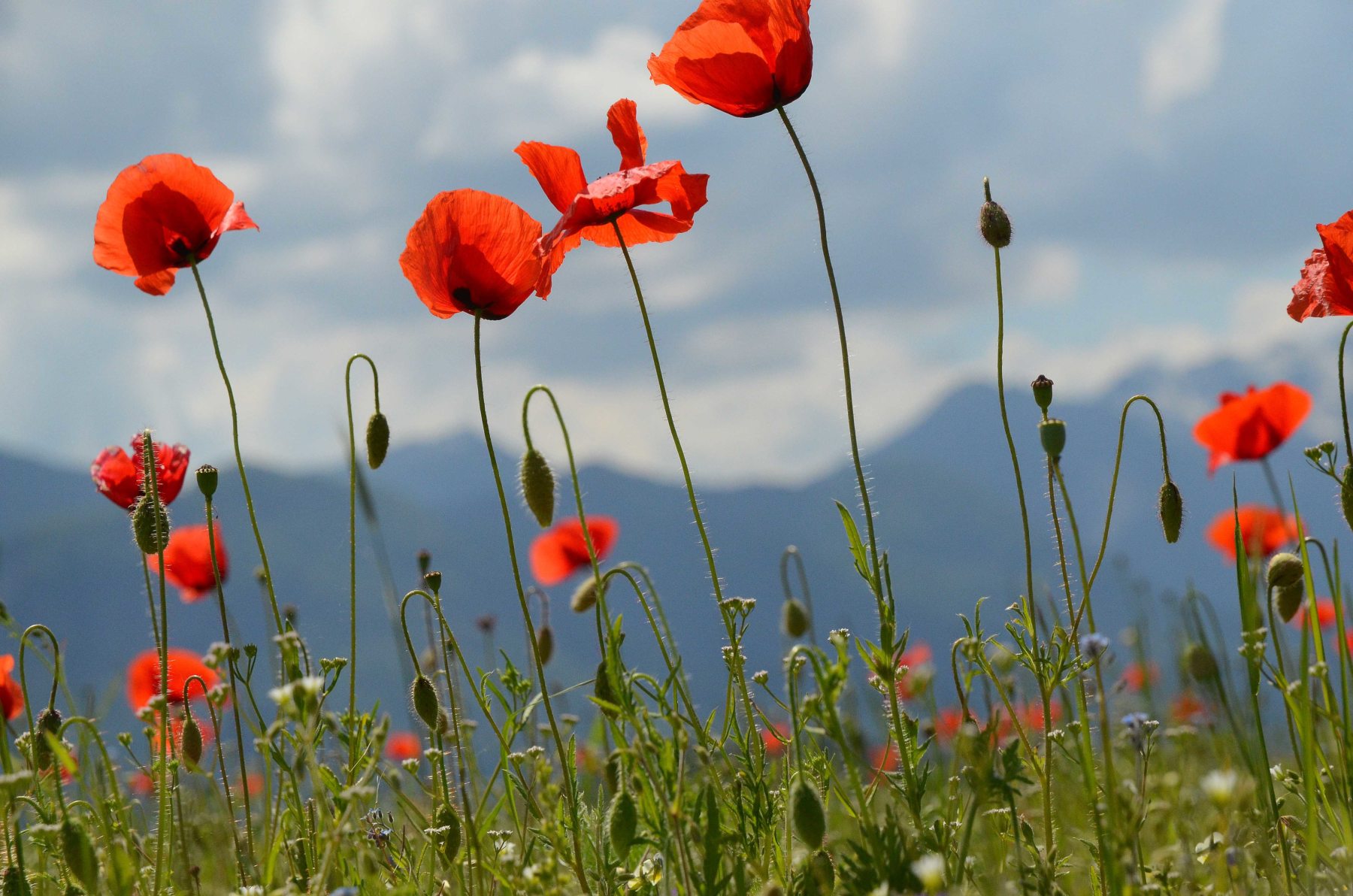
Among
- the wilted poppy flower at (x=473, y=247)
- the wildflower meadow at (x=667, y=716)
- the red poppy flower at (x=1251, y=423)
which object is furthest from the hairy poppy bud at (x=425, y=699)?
the red poppy flower at (x=1251, y=423)

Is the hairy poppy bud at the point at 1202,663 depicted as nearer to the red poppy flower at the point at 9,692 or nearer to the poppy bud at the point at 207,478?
the poppy bud at the point at 207,478

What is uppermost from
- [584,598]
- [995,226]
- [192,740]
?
[995,226]

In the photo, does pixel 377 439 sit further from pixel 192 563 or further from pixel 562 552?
pixel 562 552

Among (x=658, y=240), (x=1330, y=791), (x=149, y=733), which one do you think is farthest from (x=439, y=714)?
(x=1330, y=791)

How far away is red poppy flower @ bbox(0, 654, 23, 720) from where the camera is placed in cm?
373

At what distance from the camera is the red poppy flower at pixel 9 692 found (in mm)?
3734

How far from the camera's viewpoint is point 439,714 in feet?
9.24

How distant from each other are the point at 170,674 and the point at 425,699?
1412mm

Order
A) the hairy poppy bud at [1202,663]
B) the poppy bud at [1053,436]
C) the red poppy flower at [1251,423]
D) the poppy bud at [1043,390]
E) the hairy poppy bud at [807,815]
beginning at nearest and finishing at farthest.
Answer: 1. the hairy poppy bud at [807,815]
2. the poppy bud at [1053,436]
3. the poppy bud at [1043,390]
4. the hairy poppy bud at [1202,663]
5. the red poppy flower at [1251,423]

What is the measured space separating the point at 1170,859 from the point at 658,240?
1846mm

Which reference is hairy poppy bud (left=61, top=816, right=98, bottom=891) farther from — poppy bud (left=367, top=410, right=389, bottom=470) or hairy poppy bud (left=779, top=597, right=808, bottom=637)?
hairy poppy bud (left=779, top=597, right=808, bottom=637)

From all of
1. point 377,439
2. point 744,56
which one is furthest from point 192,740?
point 744,56

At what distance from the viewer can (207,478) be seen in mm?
2752

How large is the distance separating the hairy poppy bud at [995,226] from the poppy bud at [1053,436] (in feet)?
1.81
